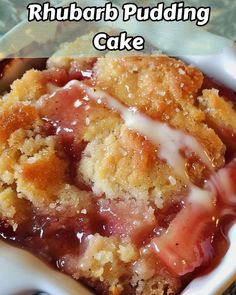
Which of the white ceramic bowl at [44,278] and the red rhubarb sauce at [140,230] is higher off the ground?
the red rhubarb sauce at [140,230]

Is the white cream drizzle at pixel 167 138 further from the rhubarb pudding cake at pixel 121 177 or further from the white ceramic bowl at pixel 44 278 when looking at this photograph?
the white ceramic bowl at pixel 44 278

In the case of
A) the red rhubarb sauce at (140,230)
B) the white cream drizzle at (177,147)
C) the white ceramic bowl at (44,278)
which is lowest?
the white ceramic bowl at (44,278)

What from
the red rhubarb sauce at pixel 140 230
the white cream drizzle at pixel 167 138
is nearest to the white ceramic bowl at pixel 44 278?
the red rhubarb sauce at pixel 140 230

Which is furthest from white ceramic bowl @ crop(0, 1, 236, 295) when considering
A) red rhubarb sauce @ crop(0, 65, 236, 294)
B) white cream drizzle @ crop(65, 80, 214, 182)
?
white cream drizzle @ crop(65, 80, 214, 182)

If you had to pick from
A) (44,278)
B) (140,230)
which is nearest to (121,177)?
(140,230)

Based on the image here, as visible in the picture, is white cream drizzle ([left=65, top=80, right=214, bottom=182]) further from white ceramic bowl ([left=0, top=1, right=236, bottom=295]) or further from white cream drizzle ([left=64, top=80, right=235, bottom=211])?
white ceramic bowl ([left=0, top=1, right=236, bottom=295])

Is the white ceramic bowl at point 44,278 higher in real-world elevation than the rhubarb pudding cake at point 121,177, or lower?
lower

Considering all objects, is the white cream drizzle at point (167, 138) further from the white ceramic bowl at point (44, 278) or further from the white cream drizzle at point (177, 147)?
the white ceramic bowl at point (44, 278)

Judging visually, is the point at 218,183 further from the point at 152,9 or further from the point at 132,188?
the point at 152,9
